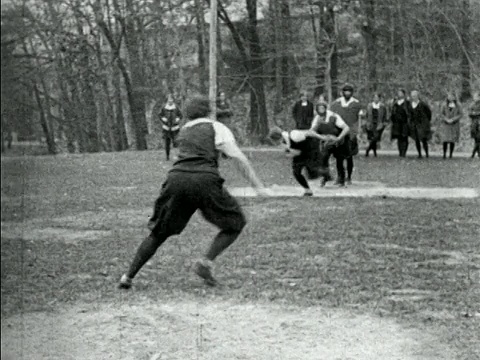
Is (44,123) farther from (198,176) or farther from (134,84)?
(134,84)

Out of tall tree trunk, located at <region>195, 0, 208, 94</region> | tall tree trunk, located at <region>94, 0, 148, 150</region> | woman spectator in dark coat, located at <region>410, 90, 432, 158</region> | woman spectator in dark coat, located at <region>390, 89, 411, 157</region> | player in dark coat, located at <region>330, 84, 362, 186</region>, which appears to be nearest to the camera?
player in dark coat, located at <region>330, 84, 362, 186</region>

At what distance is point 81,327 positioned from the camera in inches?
216

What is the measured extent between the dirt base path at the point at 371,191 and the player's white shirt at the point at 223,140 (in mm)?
7176

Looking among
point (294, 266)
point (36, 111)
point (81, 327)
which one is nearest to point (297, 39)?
point (294, 266)

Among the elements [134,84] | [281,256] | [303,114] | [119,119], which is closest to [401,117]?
[303,114]

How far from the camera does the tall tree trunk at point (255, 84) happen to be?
98.5 feet

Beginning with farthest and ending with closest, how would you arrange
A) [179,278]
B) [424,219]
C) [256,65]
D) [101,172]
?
[256,65] → [101,172] → [424,219] → [179,278]

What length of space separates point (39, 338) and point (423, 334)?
2.20m

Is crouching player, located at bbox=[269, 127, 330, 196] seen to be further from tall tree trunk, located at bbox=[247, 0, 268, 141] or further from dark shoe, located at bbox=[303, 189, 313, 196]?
tall tree trunk, located at bbox=[247, 0, 268, 141]

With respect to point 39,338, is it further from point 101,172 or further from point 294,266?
point 101,172

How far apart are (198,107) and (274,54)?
24.1 meters

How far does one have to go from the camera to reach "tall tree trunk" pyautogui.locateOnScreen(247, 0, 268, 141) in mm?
30016

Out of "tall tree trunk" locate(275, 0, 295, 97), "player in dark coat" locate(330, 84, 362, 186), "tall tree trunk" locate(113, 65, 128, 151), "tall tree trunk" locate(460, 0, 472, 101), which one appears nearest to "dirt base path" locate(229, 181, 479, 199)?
"player in dark coat" locate(330, 84, 362, 186)

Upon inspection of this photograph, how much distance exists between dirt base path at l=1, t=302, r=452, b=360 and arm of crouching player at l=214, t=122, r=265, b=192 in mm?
881
